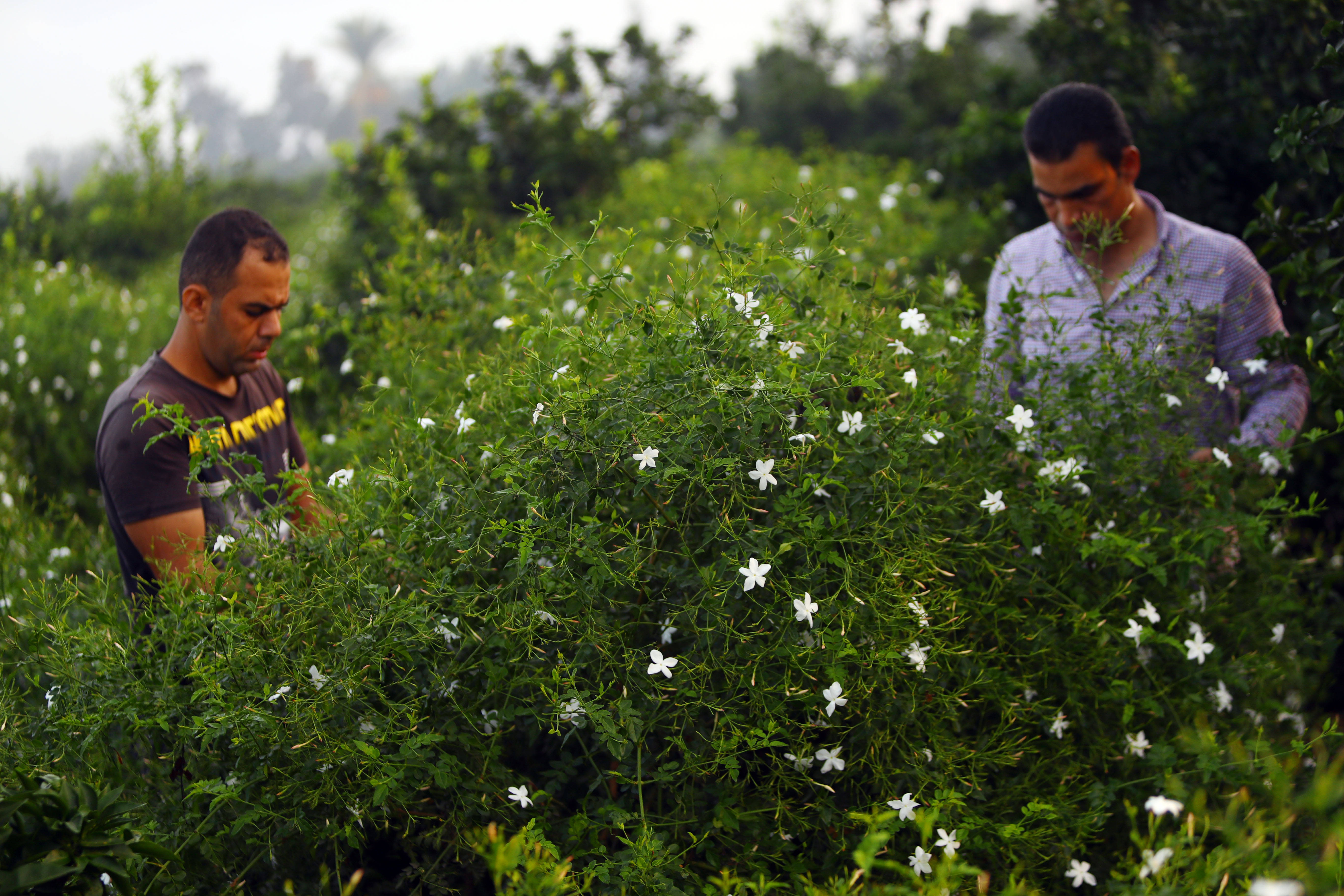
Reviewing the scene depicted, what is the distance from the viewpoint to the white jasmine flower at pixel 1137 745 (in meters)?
2.17

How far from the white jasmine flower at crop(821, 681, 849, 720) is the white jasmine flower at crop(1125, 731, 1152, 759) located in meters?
0.87

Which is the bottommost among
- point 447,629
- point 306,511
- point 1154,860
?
point 1154,860

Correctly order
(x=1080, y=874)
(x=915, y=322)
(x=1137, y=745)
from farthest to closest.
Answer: (x=915, y=322)
(x=1137, y=745)
(x=1080, y=874)

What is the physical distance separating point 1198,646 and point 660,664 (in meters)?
1.46

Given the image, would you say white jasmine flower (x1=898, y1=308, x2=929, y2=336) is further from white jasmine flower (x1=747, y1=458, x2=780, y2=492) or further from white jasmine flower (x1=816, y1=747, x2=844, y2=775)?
white jasmine flower (x1=816, y1=747, x2=844, y2=775)

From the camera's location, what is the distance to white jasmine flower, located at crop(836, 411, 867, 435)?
201 centimetres

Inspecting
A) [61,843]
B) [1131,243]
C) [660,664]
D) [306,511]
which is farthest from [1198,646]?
[61,843]

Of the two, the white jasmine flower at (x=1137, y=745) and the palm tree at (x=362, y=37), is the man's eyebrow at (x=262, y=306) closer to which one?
the white jasmine flower at (x=1137, y=745)

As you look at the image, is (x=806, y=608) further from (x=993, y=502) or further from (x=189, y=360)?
(x=189, y=360)

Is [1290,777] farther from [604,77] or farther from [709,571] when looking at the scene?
[604,77]

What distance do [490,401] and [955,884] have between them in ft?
5.05

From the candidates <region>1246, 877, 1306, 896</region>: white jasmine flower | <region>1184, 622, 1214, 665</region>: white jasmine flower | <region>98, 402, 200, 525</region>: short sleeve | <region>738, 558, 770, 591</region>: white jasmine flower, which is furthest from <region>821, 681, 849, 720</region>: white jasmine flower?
<region>98, 402, 200, 525</region>: short sleeve

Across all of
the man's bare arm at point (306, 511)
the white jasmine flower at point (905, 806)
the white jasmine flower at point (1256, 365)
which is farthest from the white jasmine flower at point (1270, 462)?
the man's bare arm at point (306, 511)

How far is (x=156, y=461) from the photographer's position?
8.73ft
